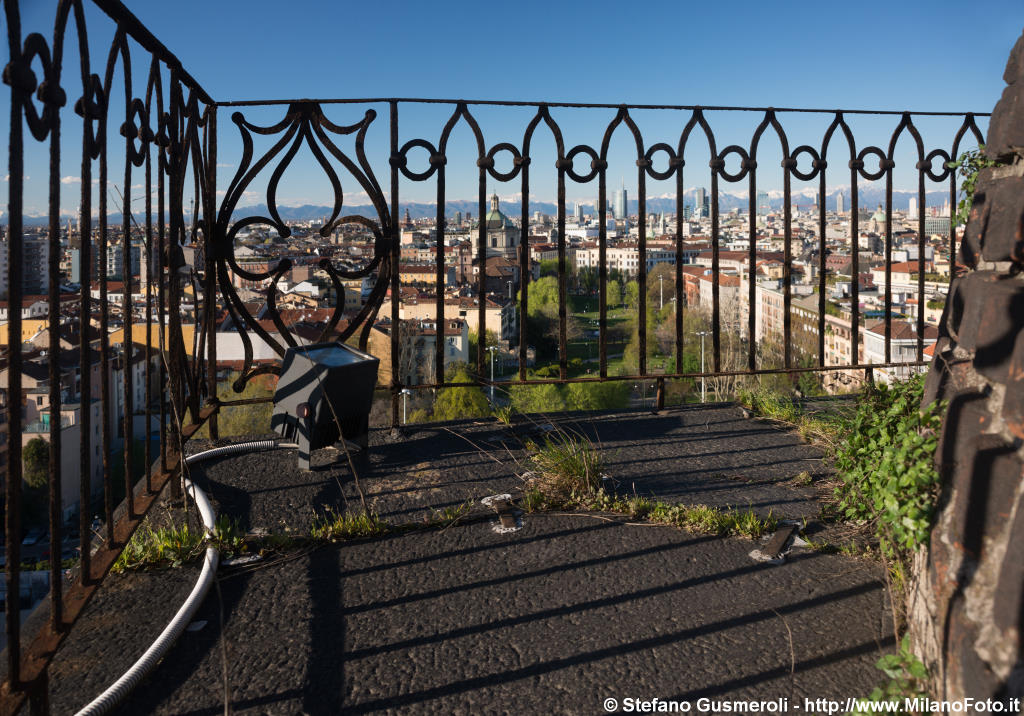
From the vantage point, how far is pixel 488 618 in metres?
1.64

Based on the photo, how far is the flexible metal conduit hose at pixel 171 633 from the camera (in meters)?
1.30

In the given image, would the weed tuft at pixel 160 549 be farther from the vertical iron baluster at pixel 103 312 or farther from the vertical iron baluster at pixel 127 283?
the vertical iron baluster at pixel 103 312

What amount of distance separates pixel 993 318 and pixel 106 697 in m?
1.60

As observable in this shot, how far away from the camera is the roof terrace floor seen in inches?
54.3

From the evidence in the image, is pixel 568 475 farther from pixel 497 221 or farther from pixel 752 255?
pixel 497 221

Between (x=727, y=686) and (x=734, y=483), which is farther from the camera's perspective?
(x=734, y=483)

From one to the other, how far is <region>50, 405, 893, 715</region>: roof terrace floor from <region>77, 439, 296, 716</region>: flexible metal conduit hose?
3cm

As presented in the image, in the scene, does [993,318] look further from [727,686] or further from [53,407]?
[53,407]

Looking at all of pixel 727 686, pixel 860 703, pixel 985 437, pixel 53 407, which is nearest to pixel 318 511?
pixel 53 407

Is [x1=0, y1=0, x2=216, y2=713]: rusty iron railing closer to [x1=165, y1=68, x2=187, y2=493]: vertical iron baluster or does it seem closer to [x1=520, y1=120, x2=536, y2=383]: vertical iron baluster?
[x1=165, y1=68, x2=187, y2=493]: vertical iron baluster

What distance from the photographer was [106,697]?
1.30 m

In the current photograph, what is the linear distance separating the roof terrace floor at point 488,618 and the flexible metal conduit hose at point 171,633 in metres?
0.03

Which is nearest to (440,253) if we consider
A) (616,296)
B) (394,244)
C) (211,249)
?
(394,244)

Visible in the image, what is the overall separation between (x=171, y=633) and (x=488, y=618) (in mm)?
636
